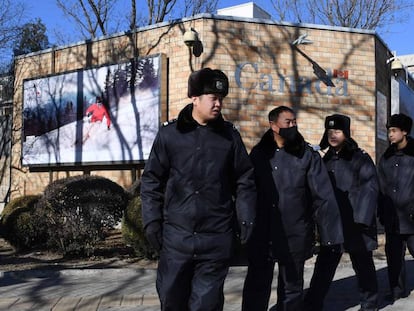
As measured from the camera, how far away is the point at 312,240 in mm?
4531

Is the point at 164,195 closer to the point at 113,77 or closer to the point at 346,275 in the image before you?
the point at 346,275

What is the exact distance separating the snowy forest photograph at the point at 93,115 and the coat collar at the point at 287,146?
8.21 m

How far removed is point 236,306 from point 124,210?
143 inches

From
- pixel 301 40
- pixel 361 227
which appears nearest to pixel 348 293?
pixel 361 227

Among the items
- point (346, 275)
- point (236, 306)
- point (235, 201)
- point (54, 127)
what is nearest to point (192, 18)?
point (54, 127)

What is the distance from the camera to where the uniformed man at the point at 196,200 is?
364cm

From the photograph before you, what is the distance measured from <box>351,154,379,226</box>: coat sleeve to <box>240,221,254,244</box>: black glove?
1665 mm

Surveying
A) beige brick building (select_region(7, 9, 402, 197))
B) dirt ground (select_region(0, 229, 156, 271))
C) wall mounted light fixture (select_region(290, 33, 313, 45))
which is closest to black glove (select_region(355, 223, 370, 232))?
dirt ground (select_region(0, 229, 156, 271))

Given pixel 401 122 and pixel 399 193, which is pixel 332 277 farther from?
pixel 401 122

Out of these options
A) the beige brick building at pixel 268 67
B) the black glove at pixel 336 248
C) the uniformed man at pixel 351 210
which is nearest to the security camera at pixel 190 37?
the beige brick building at pixel 268 67

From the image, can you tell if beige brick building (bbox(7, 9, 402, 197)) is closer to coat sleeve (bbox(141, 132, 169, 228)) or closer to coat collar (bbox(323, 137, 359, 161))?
coat collar (bbox(323, 137, 359, 161))

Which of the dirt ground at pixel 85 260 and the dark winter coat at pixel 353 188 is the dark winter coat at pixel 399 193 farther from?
the dirt ground at pixel 85 260

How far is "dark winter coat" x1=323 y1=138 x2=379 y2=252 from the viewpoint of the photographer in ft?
16.7

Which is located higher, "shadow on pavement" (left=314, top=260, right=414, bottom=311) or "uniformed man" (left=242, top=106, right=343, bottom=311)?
"uniformed man" (left=242, top=106, right=343, bottom=311)
